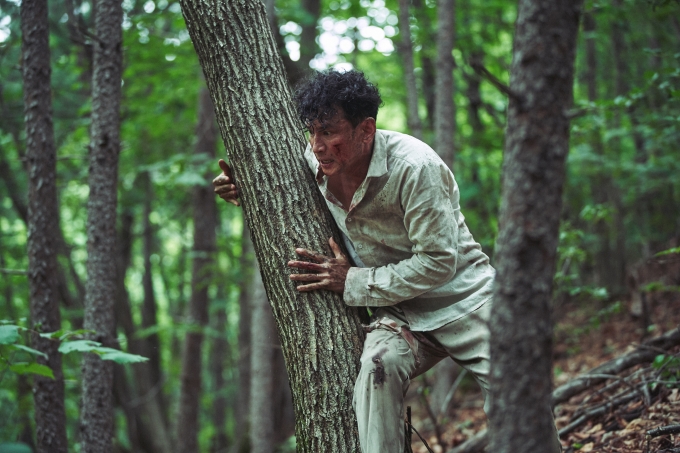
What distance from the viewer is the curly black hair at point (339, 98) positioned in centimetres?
284

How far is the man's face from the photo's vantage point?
2.87 meters

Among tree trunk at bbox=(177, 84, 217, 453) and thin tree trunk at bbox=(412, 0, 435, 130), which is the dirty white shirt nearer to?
tree trunk at bbox=(177, 84, 217, 453)

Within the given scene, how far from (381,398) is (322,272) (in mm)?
730

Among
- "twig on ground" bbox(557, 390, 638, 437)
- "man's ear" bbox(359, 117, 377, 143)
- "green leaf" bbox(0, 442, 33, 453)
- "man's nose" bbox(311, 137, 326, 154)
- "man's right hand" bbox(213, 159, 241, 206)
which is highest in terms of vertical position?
"man's ear" bbox(359, 117, 377, 143)

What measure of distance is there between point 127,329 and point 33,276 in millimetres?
5994

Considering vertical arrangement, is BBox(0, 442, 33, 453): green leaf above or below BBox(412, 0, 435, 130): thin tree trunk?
below

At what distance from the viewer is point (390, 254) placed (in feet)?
10.0

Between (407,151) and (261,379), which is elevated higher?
(407,151)

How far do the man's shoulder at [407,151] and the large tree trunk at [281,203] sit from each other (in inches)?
20.1

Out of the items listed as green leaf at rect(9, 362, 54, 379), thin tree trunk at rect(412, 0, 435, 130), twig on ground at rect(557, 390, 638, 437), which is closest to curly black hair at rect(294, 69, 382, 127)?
green leaf at rect(9, 362, 54, 379)

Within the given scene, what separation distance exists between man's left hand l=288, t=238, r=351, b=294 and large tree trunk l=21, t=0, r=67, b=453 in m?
2.71

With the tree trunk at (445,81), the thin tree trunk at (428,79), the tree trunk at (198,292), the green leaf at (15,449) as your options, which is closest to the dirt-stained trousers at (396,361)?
the green leaf at (15,449)

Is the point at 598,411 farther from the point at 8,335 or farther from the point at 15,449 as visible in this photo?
the point at 15,449

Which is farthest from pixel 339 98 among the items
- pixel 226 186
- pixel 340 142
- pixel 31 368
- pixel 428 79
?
pixel 428 79
